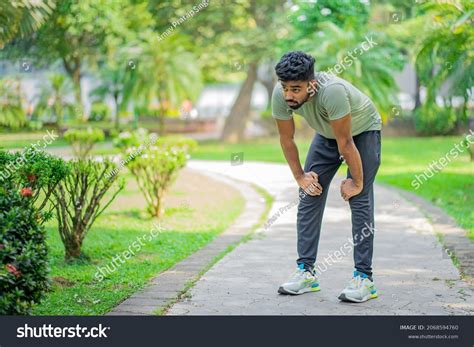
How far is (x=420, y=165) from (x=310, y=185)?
12548 millimetres

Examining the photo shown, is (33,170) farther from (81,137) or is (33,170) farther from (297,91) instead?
(81,137)

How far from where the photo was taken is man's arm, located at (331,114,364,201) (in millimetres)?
5062

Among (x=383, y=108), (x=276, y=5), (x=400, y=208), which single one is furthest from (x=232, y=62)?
(x=400, y=208)

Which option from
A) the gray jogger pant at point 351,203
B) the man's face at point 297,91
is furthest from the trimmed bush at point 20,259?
the gray jogger pant at point 351,203

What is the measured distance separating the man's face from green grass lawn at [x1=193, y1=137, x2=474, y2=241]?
Answer: 3.59 m

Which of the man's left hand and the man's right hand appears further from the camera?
the man's right hand

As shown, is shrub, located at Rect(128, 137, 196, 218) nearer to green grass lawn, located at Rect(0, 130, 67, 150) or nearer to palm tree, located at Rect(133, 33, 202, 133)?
green grass lawn, located at Rect(0, 130, 67, 150)

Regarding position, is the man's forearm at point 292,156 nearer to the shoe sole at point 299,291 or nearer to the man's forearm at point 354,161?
the man's forearm at point 354,161

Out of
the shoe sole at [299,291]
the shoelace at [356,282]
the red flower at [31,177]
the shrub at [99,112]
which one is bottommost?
the shrub at [99,112]

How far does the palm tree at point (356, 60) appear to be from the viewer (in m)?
20.0

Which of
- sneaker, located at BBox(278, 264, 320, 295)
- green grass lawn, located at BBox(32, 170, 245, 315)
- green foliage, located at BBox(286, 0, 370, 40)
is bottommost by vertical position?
green grass lawn, located at BBox(32, 170, 245, 315)

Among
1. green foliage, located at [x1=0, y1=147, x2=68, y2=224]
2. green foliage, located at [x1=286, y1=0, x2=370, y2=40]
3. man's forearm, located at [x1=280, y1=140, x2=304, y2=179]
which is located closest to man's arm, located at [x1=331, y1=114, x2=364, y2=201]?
man's forearm, located at [x1=280, y1=140, x2=304, y2=179]

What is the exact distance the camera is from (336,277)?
6102 mm

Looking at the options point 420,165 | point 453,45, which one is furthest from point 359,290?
point 420,165
